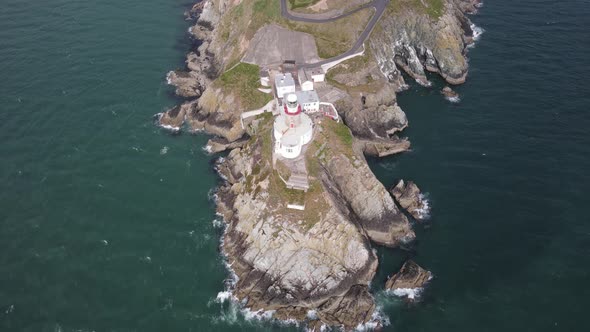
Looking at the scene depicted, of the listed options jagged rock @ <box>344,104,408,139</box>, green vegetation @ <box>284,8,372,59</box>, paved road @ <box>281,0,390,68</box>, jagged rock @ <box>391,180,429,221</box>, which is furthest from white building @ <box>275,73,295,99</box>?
jagged rock @ <box>391,180,429,221</box>

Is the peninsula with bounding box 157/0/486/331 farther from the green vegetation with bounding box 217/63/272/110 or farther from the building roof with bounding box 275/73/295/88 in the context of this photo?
the building roof with bounding box 275/73/295/88

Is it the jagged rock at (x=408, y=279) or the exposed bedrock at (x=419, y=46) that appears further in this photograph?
the exposed bedrock at (x=419, y=46)

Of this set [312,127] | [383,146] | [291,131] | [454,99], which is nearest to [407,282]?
[383,146]

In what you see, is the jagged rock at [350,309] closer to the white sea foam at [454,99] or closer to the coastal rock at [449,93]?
the white sea foam at [454,99]

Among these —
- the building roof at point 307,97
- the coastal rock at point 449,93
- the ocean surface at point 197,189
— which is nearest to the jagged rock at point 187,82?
the ocean surface at point 197,189

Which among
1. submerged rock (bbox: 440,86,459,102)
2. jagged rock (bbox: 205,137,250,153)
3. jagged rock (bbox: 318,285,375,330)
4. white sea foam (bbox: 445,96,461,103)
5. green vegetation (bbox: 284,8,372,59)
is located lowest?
jagged rock (bbox: 318,285,375,330)

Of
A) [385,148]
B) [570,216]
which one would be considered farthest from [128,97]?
[570,216]
